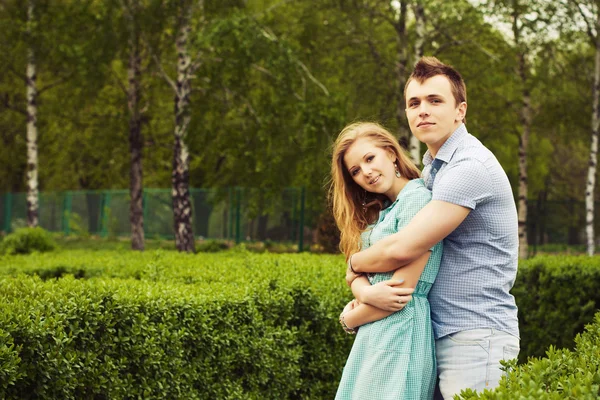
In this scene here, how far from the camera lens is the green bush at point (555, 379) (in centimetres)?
250

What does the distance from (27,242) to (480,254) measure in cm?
1221

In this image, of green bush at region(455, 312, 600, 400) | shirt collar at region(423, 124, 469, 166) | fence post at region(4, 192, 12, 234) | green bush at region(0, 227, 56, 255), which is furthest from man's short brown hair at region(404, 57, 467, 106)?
fence post at region(4, 192, 12, 234)

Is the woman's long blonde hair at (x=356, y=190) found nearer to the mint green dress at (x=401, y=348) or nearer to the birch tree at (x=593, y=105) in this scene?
the mint green dress at (x=401, y=348)

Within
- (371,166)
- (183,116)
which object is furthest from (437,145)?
(183,116)

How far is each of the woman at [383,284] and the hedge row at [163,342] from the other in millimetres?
1868

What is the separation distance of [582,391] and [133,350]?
3274 millimetres

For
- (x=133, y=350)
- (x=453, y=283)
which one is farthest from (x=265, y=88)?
(x=453, y=283)

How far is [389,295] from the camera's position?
10.8ft

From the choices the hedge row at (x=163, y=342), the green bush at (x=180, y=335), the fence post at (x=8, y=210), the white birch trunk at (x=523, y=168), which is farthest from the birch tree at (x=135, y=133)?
the fence post at (x=8, y=210)

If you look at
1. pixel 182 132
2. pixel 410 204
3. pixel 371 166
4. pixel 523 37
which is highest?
pixel 523 37

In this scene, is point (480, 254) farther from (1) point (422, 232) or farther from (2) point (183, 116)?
(2) point (183, 116)

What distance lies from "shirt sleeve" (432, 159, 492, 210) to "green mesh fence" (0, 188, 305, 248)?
15.2 m

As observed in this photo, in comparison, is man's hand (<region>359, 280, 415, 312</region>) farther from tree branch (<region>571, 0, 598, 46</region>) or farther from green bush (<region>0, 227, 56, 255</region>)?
tree branch (<region>571, 0, 598, 46</region>)

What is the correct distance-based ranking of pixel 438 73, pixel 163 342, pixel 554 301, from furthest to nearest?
pixel 554 301 → pixel 163 342 → pixel 438 73
